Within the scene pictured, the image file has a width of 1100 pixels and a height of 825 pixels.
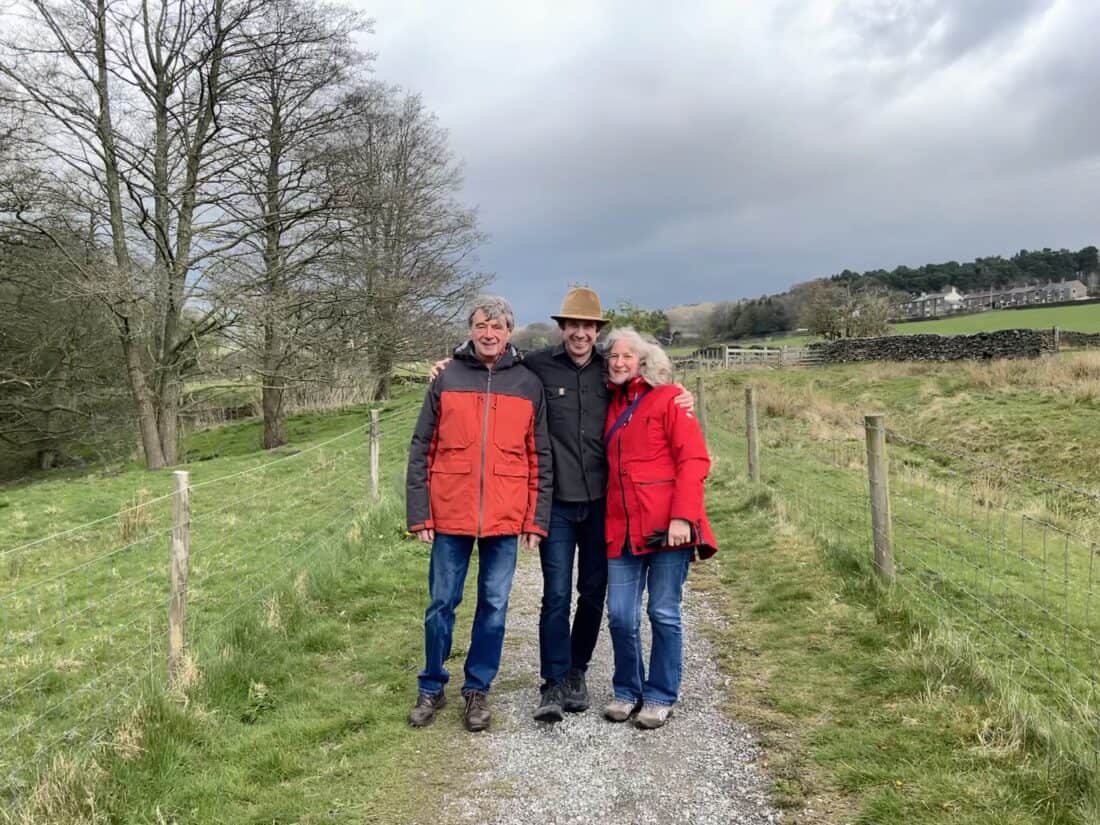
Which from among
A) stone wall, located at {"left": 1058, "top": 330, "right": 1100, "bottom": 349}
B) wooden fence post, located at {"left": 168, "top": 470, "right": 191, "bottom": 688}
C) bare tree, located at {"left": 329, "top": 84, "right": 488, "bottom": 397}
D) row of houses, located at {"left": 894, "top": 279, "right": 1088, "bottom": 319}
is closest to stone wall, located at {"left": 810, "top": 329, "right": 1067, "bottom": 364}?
stone wall, located at {"left": 1058, "top": 330, "right": 1100, "bottom": 349}

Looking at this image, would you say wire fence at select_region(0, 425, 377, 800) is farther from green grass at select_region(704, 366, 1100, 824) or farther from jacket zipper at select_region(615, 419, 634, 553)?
green grass at select_region(704, 366, 1100, 824)

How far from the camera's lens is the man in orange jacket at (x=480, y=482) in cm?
380

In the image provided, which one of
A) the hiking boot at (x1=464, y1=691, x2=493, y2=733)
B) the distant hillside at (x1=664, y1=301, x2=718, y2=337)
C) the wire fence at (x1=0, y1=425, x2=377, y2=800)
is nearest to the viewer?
the hiking boot at (x1=464, y1=691, x2=493, y2=733)

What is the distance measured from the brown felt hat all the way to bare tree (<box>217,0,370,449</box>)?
560 inches

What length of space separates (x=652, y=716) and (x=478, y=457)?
5.05ft

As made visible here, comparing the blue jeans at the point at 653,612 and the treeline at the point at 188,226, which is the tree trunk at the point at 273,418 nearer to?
the treeline at the point at 188,226

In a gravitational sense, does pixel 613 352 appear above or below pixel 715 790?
above

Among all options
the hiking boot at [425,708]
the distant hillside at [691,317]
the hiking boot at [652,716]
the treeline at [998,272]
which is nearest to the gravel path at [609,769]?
the hiking boot at [652,716]

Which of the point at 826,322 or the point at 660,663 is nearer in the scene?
the point at 660,663

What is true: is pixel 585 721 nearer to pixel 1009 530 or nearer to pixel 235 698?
pixel 235 698

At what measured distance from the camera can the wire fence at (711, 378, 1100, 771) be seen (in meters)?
4.00

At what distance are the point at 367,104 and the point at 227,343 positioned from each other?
676cm

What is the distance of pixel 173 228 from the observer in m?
17.7

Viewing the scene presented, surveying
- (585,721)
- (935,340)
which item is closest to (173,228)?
(585,721)
